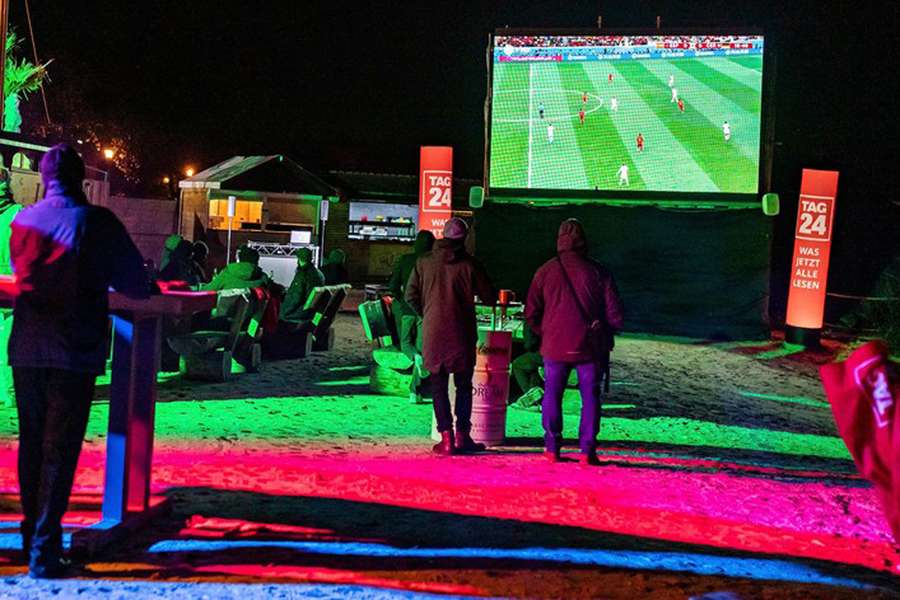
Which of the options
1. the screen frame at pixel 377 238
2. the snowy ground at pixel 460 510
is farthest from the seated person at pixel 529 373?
the screen frame at pixel 377 238

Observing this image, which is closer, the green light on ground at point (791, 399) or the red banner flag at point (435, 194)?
the green light on ground at point (791, 399)

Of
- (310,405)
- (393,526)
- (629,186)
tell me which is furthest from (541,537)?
(629,186)

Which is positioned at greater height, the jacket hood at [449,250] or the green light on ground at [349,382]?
the jacket hood at [449,250]

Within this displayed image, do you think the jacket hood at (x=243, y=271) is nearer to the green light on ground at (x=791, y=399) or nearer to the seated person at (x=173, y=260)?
the seated person at (x=173, y=260)

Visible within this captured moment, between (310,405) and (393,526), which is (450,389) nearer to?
(310,405)

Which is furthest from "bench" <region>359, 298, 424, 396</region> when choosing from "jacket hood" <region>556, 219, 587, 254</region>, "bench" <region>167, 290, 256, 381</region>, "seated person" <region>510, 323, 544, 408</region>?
"jacket hood" <region>556, 219, 587, 254</region>

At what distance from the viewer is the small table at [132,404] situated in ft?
14.9

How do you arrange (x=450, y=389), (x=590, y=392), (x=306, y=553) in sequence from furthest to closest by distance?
(x=450, y=389), (x=590, y=392), (x=306, y=553)

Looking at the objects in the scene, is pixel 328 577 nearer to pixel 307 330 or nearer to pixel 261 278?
Answer: pixel 261 278

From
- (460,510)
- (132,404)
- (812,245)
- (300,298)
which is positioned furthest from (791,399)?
(132,404)

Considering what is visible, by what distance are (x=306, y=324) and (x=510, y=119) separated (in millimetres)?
6746

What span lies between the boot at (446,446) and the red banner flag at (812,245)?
12937 millimetres

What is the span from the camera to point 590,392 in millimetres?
7164

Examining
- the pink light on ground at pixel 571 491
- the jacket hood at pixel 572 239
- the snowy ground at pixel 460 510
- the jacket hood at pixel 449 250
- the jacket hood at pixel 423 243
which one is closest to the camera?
the snowy ground at pixel 460 510
